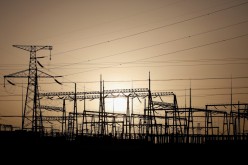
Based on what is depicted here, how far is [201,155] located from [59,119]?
36.8 meters

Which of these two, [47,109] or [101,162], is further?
[47,109]

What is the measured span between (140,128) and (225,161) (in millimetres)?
23826

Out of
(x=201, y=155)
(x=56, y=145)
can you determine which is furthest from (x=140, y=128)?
(x=201, y=155)

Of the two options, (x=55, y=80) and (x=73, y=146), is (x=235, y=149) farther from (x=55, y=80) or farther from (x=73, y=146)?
(x=55, y=80)

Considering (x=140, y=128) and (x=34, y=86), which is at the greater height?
(x=34, y=86)

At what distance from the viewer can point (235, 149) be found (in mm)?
20344

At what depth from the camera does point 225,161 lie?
2038 centimetres

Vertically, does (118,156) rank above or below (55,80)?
below

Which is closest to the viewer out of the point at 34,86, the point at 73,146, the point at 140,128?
the point at 73,146

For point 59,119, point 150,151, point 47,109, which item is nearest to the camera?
point 150,151

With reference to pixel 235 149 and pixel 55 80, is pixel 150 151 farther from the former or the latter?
pixel 55 80

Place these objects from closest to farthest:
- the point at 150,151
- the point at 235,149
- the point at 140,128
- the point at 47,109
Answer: the point at 235,149 → the point at 150,151 → the point at 140,128 → the point at 47,109

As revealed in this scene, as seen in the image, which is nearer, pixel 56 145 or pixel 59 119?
pixel 56 145

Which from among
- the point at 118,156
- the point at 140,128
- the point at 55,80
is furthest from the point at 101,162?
the point at 140,128
